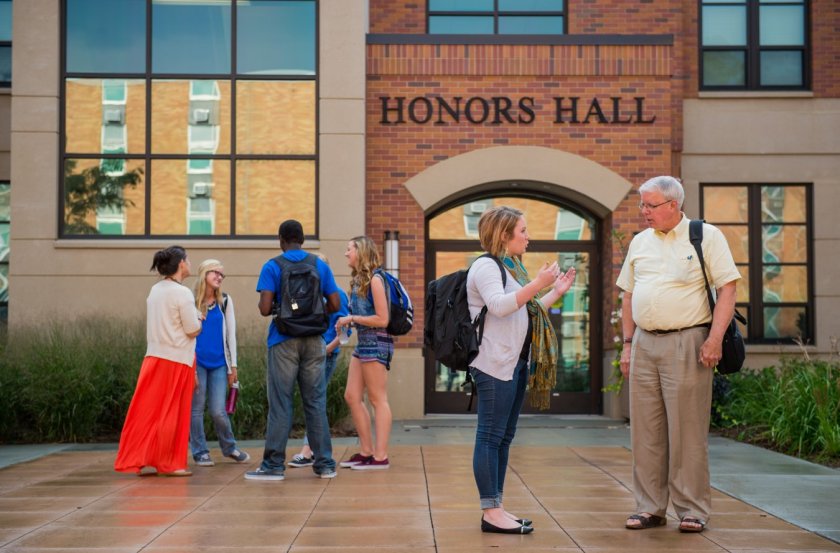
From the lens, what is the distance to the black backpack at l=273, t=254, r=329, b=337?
8.77 m

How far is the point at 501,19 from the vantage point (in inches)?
634

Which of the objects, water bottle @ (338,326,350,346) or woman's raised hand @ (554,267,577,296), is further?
water bottle @ (338,326,350,346)

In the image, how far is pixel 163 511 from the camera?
7.49m

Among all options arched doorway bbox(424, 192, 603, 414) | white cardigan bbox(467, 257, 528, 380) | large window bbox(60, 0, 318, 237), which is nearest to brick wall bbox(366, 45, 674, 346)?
arched doorway bbox(424, 192, 603, 414)

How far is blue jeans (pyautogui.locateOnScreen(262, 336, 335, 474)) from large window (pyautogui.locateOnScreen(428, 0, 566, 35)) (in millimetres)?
8210

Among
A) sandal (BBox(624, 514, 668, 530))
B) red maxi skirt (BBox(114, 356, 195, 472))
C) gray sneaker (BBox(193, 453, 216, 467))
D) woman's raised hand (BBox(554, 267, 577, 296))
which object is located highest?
woman's raised hand (BBox(554, 267, 577, 296))

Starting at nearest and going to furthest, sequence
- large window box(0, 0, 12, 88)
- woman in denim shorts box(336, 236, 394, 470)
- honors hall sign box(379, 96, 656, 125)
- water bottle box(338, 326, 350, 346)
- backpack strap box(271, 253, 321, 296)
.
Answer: backpack strap box(271, 253, 321, 296)
woman in denim shorts box(336, 236, 394, 470)
water bottle box(338, 326, 350, 346)
honors hall sign box(379, 96, 656, 125)
large window box(0, 0, 12, 88)

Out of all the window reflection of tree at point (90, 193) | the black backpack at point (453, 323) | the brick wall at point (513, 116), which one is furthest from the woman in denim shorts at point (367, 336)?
the window reflection of tree at point (90, 193)

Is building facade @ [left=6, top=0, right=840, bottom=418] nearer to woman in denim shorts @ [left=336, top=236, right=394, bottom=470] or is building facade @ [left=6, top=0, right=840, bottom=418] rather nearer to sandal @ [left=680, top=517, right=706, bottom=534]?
woman in denim shorts @ [left=336, top=236, right=394, bottom=470]

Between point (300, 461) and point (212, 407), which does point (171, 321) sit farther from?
point (300, 461)

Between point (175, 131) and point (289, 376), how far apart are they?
22.5 ft

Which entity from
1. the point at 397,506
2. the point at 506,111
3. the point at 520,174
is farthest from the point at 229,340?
the point at 506,111

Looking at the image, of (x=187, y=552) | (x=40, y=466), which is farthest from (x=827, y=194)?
(x=187, y=552)

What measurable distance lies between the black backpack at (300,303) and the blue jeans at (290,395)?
143 millimetres
